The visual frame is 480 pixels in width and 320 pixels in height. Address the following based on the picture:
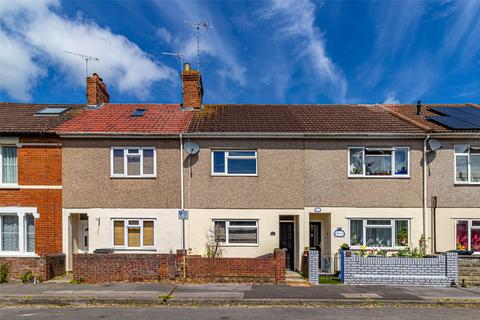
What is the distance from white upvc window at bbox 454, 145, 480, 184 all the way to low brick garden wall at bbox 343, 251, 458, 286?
3394 mm

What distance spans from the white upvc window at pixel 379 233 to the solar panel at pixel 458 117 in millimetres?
4129

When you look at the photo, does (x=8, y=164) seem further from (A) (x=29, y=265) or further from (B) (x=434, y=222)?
(B) (x=434, y=222)

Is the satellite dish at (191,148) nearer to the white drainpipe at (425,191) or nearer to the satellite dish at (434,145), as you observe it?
the white drainpipe at (425,191)

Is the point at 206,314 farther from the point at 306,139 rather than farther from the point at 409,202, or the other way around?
the point at 409,202

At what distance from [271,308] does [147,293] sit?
344 cm

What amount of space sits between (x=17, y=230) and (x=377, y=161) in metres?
13.8

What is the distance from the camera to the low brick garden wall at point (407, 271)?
33.4ft

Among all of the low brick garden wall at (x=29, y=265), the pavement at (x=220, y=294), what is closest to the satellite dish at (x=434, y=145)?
the pavement at (x=220, y=294)

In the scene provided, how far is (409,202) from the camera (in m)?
11.9

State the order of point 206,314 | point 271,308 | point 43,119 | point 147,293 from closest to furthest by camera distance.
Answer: point 206,314 < point 271,308 < point 147,293 < point 43,119

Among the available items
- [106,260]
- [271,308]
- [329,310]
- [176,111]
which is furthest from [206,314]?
[176,111]

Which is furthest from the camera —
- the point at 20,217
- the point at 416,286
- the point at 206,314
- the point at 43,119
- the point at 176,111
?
the point at 176,111

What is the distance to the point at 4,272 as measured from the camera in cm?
1034

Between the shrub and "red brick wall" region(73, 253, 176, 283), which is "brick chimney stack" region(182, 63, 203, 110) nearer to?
"red brick wall" region(73, 253, 176, 283)
